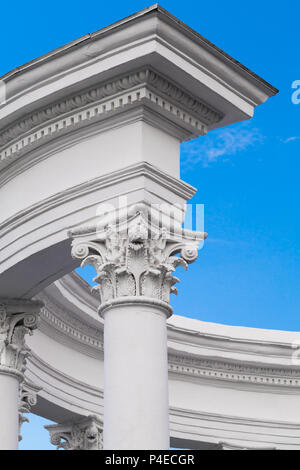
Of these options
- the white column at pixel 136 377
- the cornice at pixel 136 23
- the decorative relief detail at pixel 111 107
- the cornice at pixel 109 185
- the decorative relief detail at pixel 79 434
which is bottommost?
the white column at pixel 136 377

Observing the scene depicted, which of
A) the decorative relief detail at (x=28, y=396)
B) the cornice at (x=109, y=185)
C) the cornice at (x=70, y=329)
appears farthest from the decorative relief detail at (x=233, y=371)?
the cornice at (x=109, y=185)

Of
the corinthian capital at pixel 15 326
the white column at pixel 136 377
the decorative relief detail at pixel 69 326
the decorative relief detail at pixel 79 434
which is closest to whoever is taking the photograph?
the white column at pixel 136 377

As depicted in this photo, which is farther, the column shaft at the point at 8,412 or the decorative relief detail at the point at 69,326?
the decorative relief detail at the point at 69,326

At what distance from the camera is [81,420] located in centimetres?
3703

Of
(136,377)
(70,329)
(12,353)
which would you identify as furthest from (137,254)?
(70,329)

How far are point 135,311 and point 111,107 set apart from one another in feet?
18.2

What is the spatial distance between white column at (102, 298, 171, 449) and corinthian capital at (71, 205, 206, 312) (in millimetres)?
506

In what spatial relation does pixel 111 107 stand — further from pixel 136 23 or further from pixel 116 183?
pixel 136 23

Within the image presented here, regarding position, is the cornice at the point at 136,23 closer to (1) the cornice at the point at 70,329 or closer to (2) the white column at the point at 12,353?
(2) the white column at the point at 12,353

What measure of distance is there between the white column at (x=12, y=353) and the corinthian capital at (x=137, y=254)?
542 cm

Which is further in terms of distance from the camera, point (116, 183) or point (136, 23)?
point (116, 183)

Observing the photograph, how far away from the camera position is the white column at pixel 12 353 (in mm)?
25594

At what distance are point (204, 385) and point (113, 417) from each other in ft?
77.2

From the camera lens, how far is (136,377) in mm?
19672
